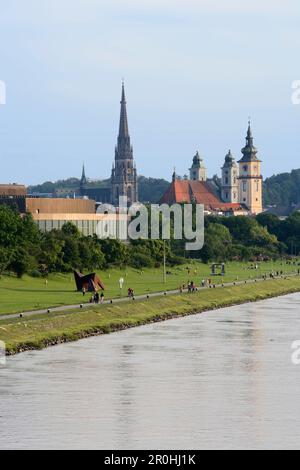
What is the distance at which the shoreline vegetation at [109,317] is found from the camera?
82.6 meters

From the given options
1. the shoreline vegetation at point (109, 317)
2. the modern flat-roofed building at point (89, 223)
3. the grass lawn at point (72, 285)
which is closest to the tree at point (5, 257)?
the grass lawn at point (72, 285)

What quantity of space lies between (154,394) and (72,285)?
2472 inches

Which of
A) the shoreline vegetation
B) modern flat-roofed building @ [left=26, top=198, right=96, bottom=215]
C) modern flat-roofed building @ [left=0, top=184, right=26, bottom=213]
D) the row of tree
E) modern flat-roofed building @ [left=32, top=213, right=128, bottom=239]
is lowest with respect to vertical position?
the shoreline vegetation

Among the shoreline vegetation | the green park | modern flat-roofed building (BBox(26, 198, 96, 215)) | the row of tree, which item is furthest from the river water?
modern flat-roofed building (BBox(26, 198, 96, 215))

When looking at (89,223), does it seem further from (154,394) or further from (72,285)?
(154,394)

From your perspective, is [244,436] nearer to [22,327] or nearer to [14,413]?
[14,413]

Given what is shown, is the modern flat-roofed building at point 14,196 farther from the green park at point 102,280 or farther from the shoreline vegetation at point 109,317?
the shoreline vegetation at point 109,317

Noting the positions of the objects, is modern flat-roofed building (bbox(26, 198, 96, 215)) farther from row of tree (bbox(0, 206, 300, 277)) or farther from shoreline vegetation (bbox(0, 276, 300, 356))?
shoreline vegetation (bbox(0, 276, 300, 356))

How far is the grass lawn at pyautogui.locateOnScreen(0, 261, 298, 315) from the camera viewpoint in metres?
103

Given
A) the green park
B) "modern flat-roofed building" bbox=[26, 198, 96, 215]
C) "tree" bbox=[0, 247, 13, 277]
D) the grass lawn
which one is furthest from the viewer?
"modern flat-roofed building" bbox=[26, 198, 96, 215]

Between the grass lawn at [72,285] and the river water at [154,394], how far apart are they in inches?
469

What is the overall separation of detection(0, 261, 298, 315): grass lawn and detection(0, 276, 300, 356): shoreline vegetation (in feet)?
12.1

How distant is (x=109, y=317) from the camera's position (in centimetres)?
9844
